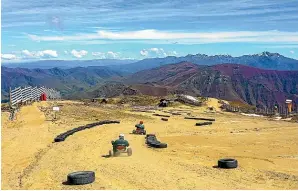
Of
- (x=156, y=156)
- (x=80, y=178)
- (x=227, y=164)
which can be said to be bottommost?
(x=156, y=156)

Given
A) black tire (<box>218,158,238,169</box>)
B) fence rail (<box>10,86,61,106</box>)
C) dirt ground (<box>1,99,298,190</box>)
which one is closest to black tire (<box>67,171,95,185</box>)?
dirt ground (<box>1,99,298,190</box>)

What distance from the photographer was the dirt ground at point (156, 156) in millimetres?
21734

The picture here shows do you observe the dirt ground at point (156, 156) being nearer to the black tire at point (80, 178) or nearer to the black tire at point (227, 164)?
the black tire at point (80, 178)

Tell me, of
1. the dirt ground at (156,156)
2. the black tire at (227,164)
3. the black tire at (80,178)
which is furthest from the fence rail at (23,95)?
the black tire at (80,178)

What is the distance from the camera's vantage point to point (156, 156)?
98.6ft

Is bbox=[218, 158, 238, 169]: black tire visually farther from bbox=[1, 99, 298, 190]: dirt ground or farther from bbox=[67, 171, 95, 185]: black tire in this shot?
bbox=[67, 171, 95, 185]: black tire

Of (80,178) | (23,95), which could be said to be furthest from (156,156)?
(23,95)

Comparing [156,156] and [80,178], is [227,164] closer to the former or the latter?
[156,156]

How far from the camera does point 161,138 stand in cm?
4097

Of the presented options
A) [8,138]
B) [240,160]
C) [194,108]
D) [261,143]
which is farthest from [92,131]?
[194,108]

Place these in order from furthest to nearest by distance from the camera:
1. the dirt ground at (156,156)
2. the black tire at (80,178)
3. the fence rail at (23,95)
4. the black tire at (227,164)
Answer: the fence rail at (23,95) → the black tire at (227,164) → the dirt ground at (156,156) → the black tire at (80,178)

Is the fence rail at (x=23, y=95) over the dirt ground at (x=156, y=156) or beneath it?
over

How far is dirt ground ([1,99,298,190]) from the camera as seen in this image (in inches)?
856

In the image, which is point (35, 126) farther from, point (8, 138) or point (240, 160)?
point (240, 160)
